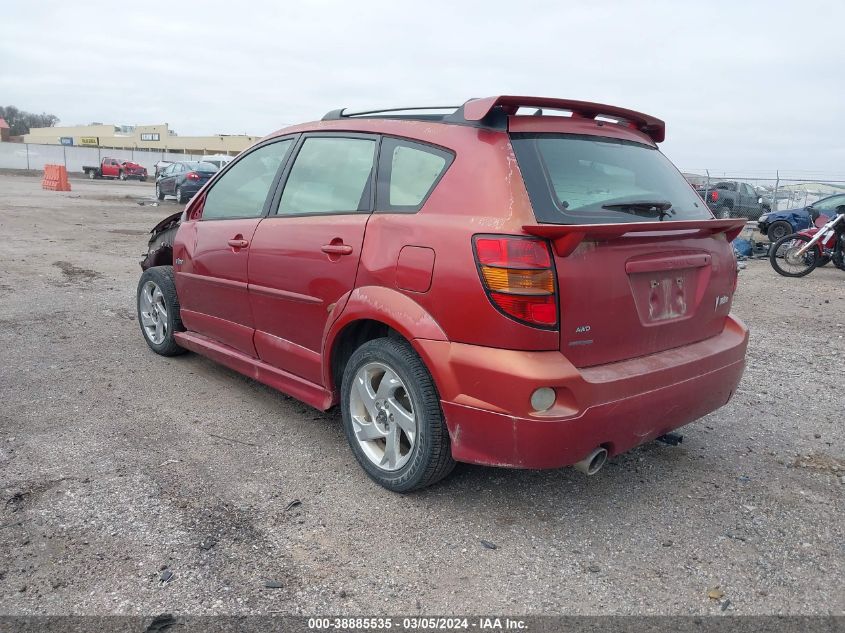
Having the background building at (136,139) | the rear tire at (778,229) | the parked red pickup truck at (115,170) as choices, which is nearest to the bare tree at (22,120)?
the background building at (136,139)

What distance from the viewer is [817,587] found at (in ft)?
8.29

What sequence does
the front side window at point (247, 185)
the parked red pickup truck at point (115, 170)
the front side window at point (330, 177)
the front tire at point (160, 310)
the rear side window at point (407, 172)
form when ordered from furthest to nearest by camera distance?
the parked red pickup truck at point (115, 170), the front tire at point (160, 310), the front side window at point (247, 185), the front side window at point (330, 177), the rear side window at point (407, 172)

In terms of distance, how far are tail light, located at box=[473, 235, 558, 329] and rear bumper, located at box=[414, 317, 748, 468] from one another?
0.16 meters

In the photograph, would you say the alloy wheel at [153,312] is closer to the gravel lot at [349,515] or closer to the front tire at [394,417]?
the gravel lot at [349,515]

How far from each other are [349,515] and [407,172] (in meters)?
1.60

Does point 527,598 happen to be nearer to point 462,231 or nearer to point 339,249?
point 462,231

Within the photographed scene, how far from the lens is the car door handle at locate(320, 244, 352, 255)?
10.5 ft

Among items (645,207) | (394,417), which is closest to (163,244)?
(394,417)

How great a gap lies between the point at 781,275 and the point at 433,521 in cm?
1021

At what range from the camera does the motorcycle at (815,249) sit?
35.3 feet

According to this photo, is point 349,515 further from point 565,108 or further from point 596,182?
point 565,108

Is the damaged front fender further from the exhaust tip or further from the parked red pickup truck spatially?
the parked red pickup truck

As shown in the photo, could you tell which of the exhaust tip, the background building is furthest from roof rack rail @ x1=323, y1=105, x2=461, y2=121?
the background building

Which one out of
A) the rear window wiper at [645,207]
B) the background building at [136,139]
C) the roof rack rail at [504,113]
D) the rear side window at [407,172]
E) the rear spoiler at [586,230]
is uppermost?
the background building at [136,139]
